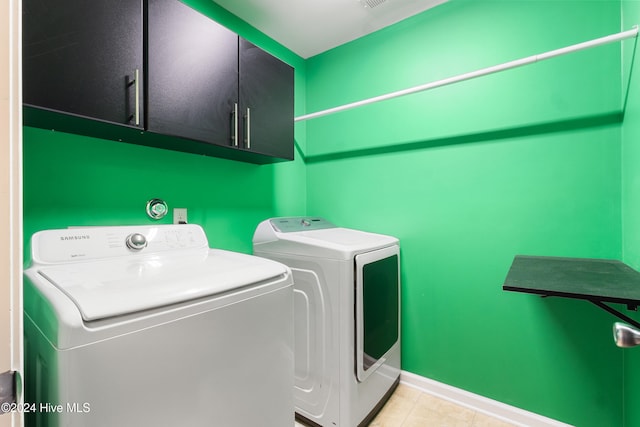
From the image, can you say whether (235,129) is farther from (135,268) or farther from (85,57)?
→ (135,268)

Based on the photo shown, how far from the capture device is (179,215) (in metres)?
1.65

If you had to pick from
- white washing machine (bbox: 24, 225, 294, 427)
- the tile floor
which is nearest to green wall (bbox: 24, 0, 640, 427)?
the tile floor

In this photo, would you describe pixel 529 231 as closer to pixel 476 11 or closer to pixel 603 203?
pixel 603 203

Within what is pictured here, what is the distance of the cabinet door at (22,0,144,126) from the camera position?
93 cm

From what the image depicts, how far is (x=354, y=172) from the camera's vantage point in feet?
7.48

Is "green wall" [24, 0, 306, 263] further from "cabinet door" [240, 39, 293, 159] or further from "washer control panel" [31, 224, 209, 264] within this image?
"cabinet door" [240, 39, 293, 159]

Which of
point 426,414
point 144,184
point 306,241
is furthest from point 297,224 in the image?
point 426,414

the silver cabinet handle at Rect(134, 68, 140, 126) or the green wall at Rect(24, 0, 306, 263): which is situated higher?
the silver cabinet handle at Rect(134, 68, 140, 126)

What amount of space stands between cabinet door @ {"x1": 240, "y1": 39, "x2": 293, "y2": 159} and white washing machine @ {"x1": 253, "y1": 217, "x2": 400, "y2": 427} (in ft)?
1.67

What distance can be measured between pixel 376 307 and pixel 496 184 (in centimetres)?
103

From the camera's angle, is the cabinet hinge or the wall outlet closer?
the cabinet hinge

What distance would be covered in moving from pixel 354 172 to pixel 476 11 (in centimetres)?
127

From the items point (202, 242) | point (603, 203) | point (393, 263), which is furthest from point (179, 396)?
point (603, 203)

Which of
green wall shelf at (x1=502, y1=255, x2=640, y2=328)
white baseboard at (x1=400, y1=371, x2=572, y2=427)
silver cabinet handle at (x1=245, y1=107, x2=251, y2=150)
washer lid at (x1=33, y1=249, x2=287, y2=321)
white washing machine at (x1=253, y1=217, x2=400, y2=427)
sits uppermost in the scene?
silver cabinet handle at (x1=245, y1=107, x2=251, y2=150)
